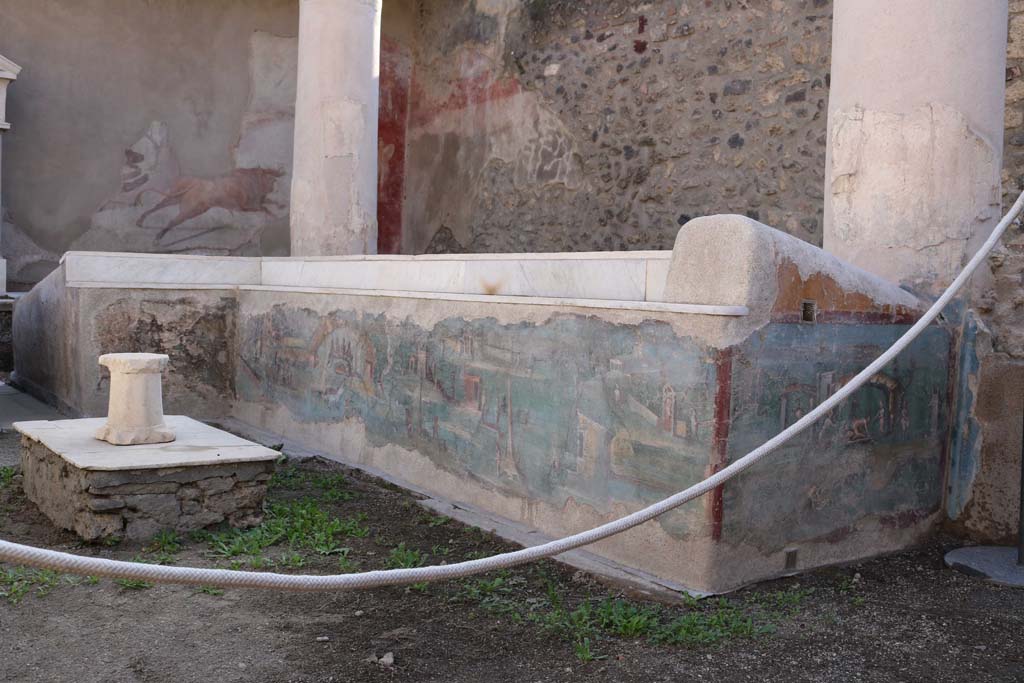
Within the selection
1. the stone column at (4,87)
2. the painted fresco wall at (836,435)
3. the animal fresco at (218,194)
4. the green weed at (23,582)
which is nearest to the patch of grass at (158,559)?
the green weed at (23,582)

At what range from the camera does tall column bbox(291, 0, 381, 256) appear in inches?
261

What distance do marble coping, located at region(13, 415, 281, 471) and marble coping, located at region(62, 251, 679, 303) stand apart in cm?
115

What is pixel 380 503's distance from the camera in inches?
172

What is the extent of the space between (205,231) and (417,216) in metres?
2.27

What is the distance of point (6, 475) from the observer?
15.5ft

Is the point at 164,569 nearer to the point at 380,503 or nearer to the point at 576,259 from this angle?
the point at 576,259

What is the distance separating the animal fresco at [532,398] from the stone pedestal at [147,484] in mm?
832

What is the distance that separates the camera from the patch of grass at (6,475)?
15.1 ft

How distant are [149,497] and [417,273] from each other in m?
1.66

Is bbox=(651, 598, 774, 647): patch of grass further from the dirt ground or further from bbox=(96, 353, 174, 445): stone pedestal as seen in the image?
bbox=(96, 353, 174, 445): stone pedestal

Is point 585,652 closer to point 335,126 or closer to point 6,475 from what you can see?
point 6,475

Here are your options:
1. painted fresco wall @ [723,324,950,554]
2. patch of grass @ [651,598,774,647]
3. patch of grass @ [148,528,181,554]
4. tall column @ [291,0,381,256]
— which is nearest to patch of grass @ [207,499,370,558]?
patch of grass @ [148,528,181,554]

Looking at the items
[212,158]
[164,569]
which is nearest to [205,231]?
[212,158]

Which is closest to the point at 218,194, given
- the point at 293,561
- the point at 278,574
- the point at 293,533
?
the point at 293,533
